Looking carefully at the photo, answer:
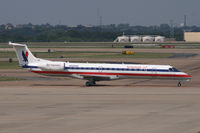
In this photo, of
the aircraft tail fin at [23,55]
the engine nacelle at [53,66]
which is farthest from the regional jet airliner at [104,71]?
the aircraft tail fin at [23,55]

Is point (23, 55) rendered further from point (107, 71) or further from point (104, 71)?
point (107, 71)

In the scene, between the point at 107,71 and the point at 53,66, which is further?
the point at 107,71
